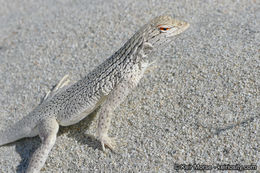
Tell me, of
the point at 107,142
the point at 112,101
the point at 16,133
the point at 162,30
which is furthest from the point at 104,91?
the point at 16,133

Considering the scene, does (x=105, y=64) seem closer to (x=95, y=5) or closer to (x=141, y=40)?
(x=141, y=40)

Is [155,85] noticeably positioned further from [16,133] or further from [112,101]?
[16,133]

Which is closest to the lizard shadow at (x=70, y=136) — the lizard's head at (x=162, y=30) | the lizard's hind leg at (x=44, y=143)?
the lizard's hind leg at (x=44, y=143)

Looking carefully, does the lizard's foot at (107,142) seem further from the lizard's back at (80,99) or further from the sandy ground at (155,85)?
the lizard's back at (80,99)

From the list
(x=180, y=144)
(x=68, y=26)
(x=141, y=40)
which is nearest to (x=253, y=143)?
(x=180, y=144)

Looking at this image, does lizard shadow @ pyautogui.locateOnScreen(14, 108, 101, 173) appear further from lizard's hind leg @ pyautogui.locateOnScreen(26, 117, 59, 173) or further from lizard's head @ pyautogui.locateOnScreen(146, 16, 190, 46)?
lizard's head @ pyautogui.locateOnScreen(146, 16, 190, 46)
